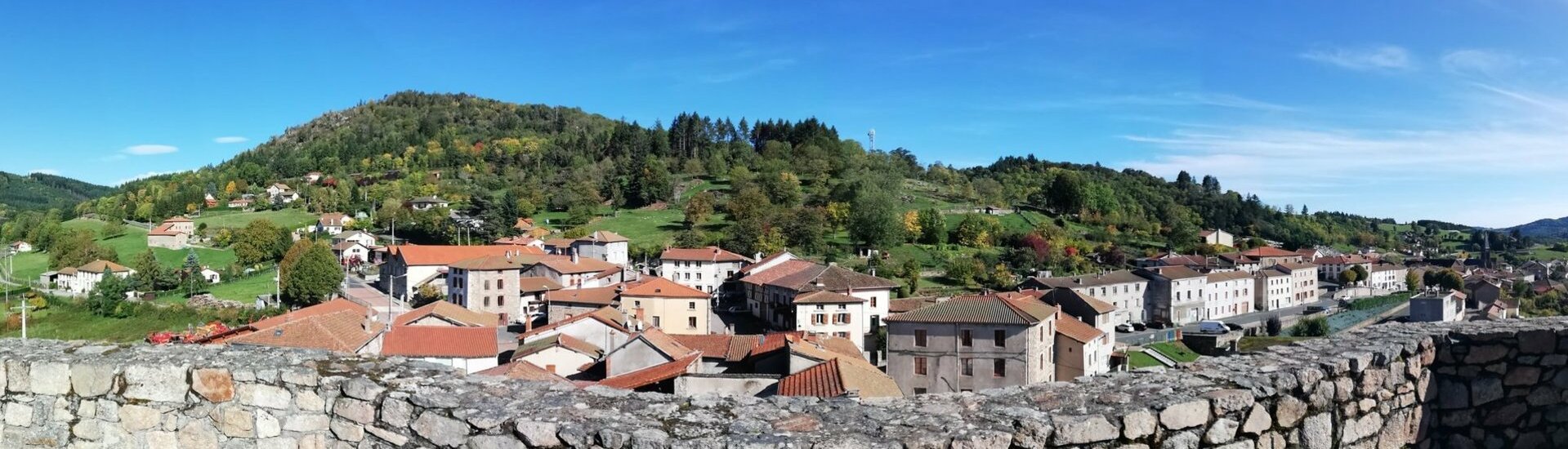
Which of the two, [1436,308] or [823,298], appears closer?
[823,298]

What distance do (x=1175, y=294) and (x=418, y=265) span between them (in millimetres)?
52592

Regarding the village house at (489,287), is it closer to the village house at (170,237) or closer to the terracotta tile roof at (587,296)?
the terracotta tile roof at (587,296)

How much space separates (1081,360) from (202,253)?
68.7 metres

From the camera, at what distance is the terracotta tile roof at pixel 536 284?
148 feet

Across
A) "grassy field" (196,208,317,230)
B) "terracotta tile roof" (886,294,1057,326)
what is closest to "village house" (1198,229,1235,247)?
"terracotta tile roof" (886,294,1057,326)

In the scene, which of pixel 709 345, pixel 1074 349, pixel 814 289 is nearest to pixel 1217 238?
pixel 814 289

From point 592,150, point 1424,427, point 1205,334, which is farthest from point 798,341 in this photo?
point 592,150

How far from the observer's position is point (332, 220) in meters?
78.4

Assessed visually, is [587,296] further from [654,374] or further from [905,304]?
[654,374]

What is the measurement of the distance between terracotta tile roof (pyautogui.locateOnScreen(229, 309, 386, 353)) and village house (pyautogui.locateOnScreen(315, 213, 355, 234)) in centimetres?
5862

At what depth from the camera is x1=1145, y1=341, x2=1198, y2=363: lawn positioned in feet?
129

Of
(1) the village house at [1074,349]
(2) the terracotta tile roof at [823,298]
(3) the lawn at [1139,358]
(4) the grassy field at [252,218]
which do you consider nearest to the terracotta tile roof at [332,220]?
(4) the grassy field at [252,218]

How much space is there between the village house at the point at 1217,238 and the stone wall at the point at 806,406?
10158cm

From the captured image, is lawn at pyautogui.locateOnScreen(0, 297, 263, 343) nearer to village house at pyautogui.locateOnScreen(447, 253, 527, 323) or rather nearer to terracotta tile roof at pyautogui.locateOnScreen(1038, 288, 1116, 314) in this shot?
village house at pyautogui.locateOnScreen(447, 253, 527, 323)
